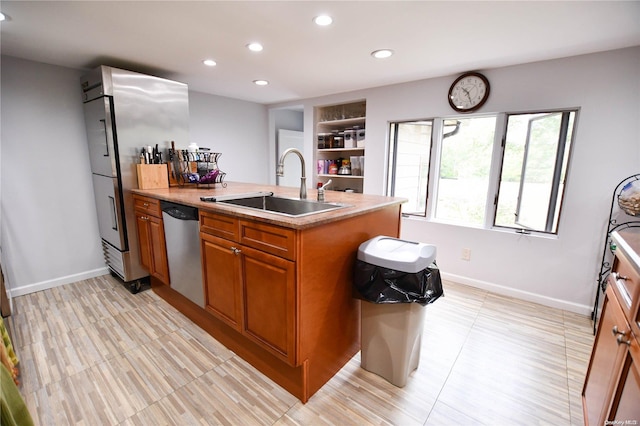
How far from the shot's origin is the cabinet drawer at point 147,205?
2.25 metres

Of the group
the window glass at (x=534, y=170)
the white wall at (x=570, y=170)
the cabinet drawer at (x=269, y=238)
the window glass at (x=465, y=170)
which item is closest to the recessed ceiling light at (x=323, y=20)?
the cabinet drawer at (x=269, y=238)

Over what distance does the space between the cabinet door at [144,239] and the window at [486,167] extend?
260 centimetres

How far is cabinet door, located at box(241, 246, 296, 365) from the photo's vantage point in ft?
4.52

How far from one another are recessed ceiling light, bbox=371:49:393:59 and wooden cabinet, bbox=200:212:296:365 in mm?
1657

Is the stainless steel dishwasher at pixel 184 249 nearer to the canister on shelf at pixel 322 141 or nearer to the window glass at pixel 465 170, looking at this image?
the canister on shelf at pixel 322 141

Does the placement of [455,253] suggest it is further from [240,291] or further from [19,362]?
[19,362]

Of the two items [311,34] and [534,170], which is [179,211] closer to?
[311,34]

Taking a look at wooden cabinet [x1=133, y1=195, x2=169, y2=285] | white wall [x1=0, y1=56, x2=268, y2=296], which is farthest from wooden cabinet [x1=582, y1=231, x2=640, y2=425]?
white wall [x1=0, y1=56, x2=268, y2=296]

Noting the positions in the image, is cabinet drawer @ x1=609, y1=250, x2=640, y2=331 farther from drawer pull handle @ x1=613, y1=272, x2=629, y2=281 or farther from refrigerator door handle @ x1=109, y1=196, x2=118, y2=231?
refrigerator door handle @ x1=109, y1=196, x2=118, y2=231

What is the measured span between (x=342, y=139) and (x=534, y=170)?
2.18 m

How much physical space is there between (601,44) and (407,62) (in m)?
1.30

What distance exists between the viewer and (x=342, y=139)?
3.85 meters

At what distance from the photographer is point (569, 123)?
235 cm

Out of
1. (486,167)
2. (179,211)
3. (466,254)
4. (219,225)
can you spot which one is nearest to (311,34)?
(219,225)
